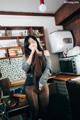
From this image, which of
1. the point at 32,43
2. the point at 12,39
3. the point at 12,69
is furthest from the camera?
the point at 12,39

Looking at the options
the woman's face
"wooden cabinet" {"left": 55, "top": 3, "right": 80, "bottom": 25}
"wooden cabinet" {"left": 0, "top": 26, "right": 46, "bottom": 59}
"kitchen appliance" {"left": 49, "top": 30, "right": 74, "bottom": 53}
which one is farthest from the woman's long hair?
"wooden cabinet" {"left": 55, "top": 3, "right": 80, "bottom": 25}

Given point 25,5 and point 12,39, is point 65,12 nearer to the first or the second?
point 25,5

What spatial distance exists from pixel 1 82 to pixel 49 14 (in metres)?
2.27

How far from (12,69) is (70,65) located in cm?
125

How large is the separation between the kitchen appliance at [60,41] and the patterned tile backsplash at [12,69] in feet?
2.92

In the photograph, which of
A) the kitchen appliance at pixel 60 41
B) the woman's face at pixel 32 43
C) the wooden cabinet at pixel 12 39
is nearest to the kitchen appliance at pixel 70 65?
the kitchen appliance at pixel 60 41

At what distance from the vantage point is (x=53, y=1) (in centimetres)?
374

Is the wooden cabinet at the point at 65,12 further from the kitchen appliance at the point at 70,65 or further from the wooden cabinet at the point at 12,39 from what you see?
the kitchen appliance at the point at 70,65

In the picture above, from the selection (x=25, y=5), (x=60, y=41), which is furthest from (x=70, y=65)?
(x=25, y=5)

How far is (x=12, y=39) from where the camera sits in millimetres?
3838

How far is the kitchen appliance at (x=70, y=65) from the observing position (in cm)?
356

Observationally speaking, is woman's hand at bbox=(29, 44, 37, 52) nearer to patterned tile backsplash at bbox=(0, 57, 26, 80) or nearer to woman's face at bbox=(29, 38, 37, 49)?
woman's face at bbox=(29, 38, 37, 49)

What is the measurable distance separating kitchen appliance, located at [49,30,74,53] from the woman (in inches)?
49.6

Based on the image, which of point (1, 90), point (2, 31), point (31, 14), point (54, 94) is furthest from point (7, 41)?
point (54, 94)
